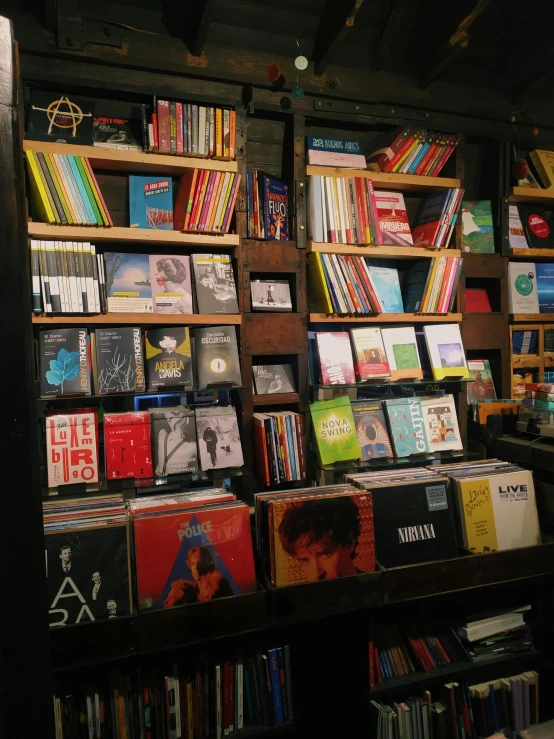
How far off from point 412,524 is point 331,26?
8.39ft

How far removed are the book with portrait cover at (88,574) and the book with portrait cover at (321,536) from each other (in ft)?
1.53

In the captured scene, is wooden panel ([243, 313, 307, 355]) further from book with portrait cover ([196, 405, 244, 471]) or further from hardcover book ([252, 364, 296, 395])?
book with portrait cover ([196, 405, 244, 471])

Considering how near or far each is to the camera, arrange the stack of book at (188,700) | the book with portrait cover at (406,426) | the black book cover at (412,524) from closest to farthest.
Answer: the stack of book at (188,700) < the black book cover at (412,524) < the book with portrait cover at (406,426)

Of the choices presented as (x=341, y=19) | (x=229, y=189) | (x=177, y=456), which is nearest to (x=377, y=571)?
(x=177, y=456)

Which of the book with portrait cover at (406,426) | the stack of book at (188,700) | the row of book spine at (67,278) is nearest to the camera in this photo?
the stack of book at (188,700)

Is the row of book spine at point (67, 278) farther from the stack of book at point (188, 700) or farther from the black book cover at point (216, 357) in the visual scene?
the stack of book at point (188, 700)

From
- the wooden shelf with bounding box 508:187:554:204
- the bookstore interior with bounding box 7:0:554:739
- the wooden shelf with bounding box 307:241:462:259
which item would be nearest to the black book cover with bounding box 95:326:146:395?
the bookstore interior with bounding box 7:0:554:739

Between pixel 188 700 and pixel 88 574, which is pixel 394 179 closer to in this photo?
pixel 88 574

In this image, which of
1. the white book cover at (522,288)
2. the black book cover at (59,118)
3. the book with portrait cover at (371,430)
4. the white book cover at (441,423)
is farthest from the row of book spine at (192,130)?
the white book cover at (522,288)

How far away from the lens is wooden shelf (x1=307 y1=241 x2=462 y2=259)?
110 inches

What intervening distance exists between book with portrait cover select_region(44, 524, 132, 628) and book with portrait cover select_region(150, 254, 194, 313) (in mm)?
1275

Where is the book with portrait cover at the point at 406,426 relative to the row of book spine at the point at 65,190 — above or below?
below

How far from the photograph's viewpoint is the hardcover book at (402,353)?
2.92 meters

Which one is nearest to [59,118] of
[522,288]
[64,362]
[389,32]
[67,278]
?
[67,278]
